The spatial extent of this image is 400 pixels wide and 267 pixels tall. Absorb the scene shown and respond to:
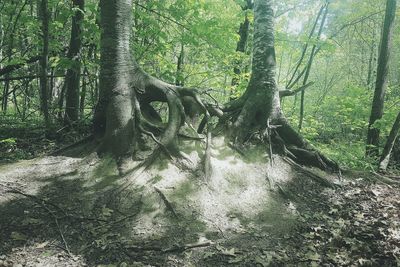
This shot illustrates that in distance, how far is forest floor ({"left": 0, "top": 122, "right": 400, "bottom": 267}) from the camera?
13.1ft

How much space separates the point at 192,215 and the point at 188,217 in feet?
0.24

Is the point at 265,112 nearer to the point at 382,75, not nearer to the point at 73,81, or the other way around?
the point at 382,75

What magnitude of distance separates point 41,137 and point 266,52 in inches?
228

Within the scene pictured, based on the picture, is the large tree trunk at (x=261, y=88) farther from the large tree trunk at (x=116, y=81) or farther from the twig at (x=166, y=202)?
the large tree trunk at (x=116, y=81)

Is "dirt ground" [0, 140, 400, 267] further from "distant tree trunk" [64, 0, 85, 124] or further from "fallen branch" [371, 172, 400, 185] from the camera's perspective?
"distant tree trunk" [64, 0, 85, 124]

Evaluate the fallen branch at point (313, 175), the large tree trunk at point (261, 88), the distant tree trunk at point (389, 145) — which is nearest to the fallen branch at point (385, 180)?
the distant tree trunk at point (389, 145)

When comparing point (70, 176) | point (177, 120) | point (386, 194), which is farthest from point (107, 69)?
point (386, 194)

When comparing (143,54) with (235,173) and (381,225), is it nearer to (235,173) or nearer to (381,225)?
(235,173)

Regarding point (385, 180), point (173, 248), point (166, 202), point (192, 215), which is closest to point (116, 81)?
point (166, 202)

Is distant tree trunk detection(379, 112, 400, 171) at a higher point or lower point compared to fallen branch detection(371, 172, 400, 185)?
higher

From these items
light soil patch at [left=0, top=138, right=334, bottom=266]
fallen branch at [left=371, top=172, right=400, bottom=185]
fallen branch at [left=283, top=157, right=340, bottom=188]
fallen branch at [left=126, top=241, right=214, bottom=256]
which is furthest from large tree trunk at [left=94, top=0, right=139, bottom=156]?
fallen branch at [left=371, top=172, right=400, bottom=185]

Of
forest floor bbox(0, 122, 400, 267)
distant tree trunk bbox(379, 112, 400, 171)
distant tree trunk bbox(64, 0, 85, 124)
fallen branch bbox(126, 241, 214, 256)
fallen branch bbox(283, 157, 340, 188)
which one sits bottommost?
fallen branch bbox(126, 241, 214, 256)

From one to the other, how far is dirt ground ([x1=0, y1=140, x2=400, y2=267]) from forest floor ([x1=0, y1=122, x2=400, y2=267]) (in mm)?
14

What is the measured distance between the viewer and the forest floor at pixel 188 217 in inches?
158
